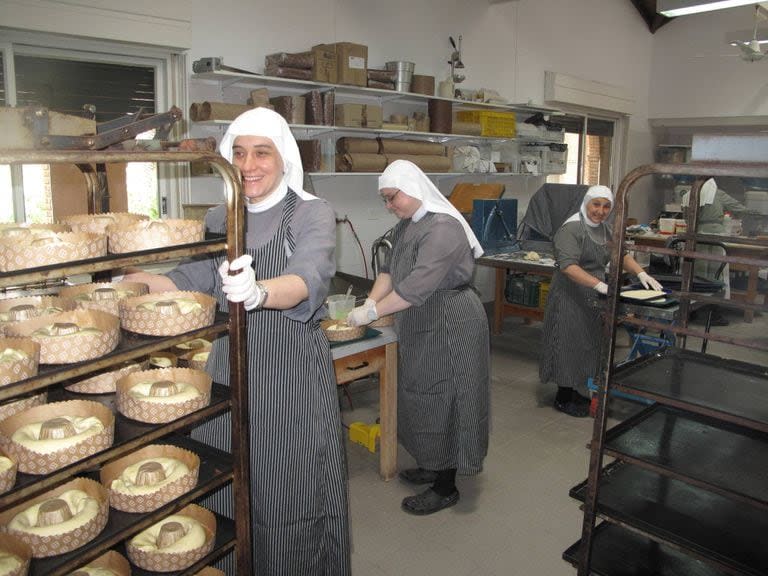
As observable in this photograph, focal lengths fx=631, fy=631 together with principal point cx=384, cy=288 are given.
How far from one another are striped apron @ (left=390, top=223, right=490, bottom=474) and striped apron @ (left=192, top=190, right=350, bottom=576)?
1101 mm

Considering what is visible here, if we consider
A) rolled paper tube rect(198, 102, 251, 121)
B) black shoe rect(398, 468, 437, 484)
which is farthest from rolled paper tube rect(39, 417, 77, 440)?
rolled paper tube rect(198, 102, 251, 121)

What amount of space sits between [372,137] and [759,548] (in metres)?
4.67

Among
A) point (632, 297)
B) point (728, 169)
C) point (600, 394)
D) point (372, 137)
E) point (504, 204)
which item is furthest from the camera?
point (504, 204)

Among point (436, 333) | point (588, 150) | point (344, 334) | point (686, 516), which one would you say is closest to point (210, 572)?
point (686, 516)

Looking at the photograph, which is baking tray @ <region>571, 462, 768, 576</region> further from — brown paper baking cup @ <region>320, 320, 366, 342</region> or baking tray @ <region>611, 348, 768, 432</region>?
brown paper baking cup @ <region>320, 320, 366, 342</region>

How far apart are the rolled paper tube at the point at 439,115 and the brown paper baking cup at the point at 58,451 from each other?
15.8 ft

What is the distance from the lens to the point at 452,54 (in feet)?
20.9

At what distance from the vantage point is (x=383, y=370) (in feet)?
10.9

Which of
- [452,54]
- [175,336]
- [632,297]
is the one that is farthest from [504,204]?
[175,336]

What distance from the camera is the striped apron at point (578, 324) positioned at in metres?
4.25

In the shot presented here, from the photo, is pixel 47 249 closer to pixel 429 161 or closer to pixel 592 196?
pixel 592 196

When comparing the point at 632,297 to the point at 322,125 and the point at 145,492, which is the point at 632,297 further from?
the point at 145,492

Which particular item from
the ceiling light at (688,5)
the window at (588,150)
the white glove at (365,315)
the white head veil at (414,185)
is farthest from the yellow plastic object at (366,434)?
the window at (588,150)

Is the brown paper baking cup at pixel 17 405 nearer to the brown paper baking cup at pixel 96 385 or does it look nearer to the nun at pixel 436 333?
the brown paper baking cup at pixel 96 385
